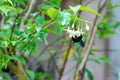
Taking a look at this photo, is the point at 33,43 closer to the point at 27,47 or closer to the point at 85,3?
the point at 27,47

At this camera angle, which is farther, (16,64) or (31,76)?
(31,76)

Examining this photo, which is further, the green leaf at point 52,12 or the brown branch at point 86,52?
the brown branch at point 86,52

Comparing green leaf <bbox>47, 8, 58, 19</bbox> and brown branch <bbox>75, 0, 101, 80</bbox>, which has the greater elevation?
green leaf <bbox>47, 8, 58, 19</bbox>

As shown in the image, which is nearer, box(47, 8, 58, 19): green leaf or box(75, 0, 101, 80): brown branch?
box(47, 8, 58, 19): green leaf

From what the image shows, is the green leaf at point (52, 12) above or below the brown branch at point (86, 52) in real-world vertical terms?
above

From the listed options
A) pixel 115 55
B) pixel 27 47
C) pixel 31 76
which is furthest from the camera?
pixel 115 55

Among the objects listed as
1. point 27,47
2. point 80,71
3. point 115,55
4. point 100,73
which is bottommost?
point 100,73

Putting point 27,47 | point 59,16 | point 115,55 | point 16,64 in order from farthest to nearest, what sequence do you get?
1. point 115,55
2. point 16,64
3. point 27,47
4. point 59,16

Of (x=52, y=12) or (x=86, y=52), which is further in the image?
(x=86, y=52)

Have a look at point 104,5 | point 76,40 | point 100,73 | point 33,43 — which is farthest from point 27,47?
point 100,73

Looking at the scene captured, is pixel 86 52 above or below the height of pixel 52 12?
below

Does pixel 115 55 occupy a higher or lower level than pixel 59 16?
lower
